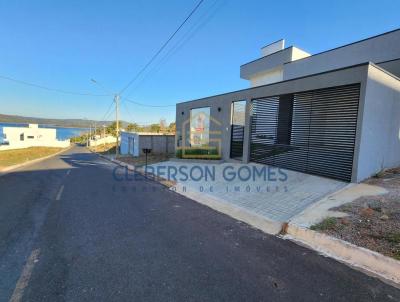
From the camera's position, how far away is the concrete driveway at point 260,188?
6176 millimetres

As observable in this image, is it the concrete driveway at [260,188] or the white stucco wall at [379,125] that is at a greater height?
the white stucco wall at [379,125]

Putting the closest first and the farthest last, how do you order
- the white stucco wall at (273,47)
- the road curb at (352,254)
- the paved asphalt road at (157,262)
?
the paved asphalt road at (157,262), the road curb at (352,254), the white stucco wall at (273,47)

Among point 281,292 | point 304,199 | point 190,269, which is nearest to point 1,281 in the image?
point 190,269

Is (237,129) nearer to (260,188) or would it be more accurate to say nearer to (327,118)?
(327,118)

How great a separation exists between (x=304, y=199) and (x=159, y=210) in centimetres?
406

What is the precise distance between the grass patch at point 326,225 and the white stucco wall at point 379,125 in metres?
3.32

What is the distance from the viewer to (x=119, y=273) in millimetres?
3096

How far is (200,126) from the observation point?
16734mm

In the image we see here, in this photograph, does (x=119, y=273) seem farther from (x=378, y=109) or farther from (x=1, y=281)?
(x=378, y=109)

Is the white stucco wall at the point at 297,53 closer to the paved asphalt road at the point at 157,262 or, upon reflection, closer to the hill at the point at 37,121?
the paved asphalt road at the point at 157,262

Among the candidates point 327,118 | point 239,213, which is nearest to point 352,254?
point 239,213

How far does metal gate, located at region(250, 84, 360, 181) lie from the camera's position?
24.6 ft

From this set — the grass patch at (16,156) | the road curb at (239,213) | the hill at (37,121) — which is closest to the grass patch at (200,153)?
the road curb at (239,213)

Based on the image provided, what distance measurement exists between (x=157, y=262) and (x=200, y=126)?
13.8m
